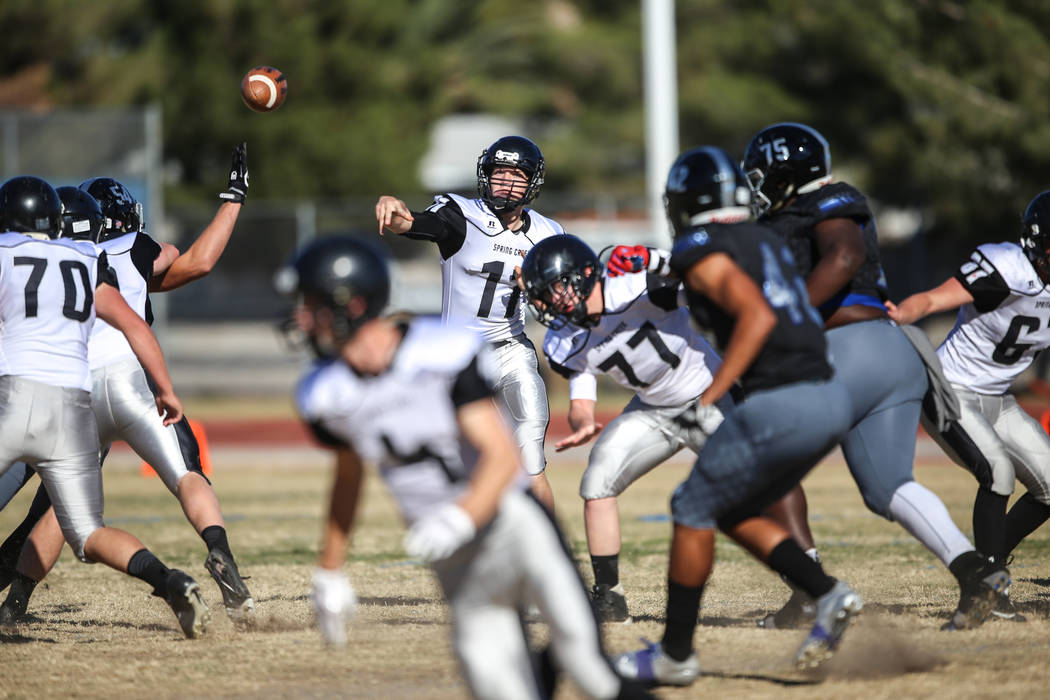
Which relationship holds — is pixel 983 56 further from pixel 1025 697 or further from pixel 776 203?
pixel 1025 697

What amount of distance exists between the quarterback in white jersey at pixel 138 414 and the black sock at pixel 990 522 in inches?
136

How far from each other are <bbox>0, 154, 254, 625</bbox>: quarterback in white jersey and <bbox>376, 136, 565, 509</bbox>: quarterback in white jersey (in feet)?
3.55

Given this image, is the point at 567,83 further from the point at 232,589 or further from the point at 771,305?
the point at 771,305

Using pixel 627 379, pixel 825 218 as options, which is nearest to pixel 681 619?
pixel 627 379

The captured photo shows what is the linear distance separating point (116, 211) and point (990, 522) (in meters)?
4.60

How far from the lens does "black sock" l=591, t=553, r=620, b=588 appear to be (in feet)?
19.2

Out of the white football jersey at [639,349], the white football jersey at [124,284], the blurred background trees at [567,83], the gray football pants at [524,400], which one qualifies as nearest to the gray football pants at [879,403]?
the white football jersey at [639,349]

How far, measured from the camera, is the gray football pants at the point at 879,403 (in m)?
5.04

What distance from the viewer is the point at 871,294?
17.5 feet

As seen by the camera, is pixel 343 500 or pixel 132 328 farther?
pixel 132 328

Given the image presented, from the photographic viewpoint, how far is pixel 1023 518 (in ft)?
20.7

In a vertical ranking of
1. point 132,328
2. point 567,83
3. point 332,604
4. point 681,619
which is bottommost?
point 681,619

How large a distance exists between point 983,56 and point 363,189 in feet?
46.1

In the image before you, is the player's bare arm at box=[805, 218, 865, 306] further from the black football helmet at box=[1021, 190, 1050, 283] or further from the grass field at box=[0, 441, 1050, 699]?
the grass field at box=[0, 441, 1050, 699]
